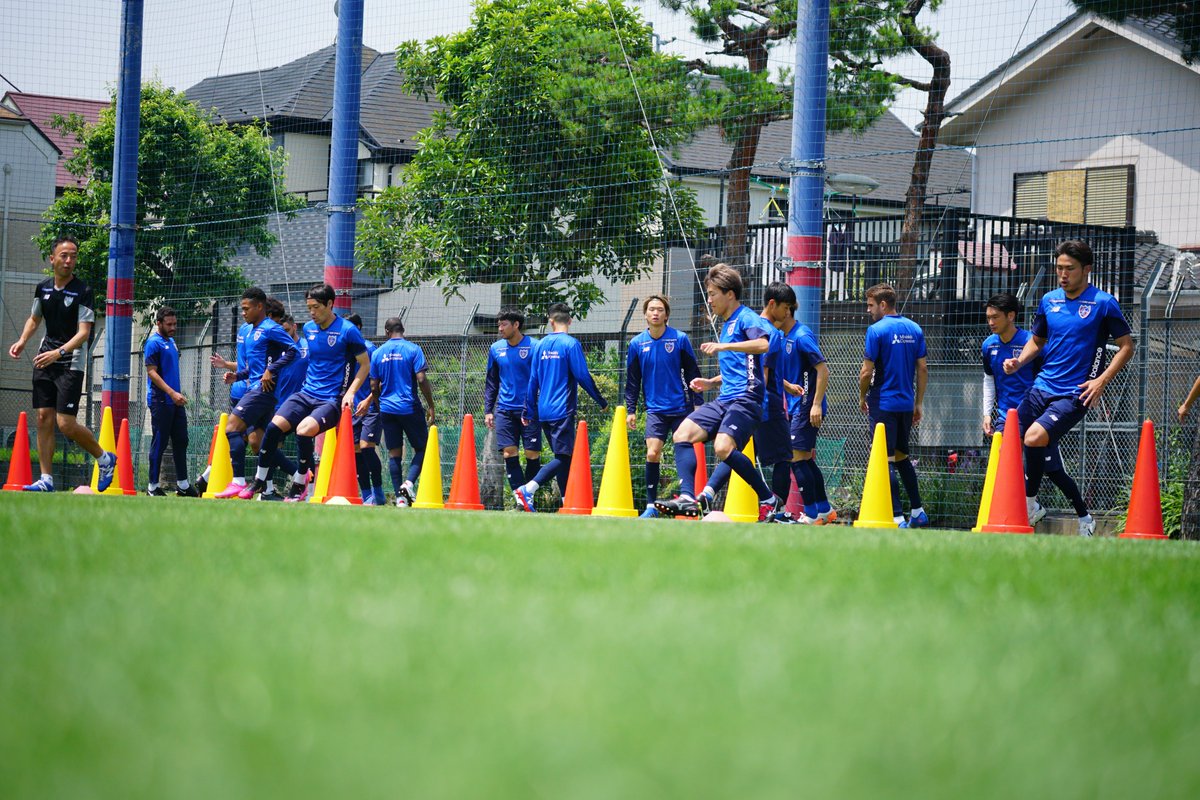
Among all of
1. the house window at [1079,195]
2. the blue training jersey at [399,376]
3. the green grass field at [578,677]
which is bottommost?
the green grass field at [578,677]

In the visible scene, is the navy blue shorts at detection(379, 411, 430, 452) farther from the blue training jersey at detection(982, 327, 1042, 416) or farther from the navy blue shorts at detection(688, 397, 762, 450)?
the blue training jersey at detection(982, 327, 1042, 416)

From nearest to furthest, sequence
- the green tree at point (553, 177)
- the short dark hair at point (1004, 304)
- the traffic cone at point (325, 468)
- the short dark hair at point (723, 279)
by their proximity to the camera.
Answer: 1. the short dark hair at point (723, 279)
2. the short dark hair at point (1004, 304)
3. the traffic cone at point (325, 468)
4. the green tree at point (553, 177)

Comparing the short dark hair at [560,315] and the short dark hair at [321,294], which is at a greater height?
the short dark hair at [321,294]

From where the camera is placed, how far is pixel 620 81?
18078 mm

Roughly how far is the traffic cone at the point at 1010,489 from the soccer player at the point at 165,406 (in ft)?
28.9

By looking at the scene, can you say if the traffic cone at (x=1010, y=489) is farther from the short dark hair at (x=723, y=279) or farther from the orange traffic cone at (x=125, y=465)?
the orange traffic cone at (x=125, y=465)

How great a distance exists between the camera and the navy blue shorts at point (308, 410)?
41.1 feet

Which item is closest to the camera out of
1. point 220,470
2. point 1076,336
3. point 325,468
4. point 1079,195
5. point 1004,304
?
point 1076,336

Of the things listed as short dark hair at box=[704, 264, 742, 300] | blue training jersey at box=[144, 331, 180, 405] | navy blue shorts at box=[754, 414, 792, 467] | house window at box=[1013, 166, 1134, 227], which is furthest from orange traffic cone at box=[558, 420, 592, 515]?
house window at box=[1013, 166, 1134, 227]

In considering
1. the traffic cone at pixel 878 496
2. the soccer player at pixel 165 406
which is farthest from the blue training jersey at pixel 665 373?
the soccer player at pixel 165 406

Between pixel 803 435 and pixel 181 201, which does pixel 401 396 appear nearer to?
pixel 803 435

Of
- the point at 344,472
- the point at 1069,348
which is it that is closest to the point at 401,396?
the point at 344,472

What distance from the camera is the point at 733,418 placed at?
9883 mm

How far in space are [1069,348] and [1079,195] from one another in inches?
658
